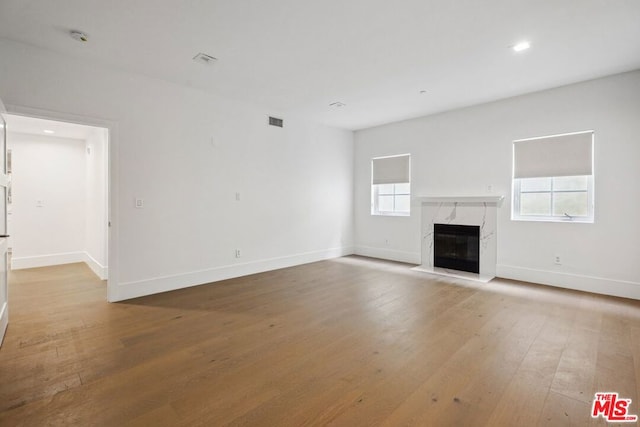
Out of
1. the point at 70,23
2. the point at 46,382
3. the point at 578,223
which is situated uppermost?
the point at 70,23

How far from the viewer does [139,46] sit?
3.18 m

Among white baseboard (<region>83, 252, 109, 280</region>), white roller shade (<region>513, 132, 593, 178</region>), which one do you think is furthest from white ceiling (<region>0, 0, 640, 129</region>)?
white baseboard (<region>83, 252, 109, 280</region>)

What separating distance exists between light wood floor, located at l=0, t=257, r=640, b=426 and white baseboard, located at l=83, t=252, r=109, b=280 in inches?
28.4

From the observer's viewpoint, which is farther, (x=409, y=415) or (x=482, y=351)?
(x=482, y=351)

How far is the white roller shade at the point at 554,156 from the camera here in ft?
13.7

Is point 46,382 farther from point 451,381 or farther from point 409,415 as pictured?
point 451,381

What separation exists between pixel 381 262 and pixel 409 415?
444cm

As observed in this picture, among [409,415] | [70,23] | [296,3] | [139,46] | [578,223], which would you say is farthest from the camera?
[578,223]

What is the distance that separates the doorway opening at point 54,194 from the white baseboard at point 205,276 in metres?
1.77

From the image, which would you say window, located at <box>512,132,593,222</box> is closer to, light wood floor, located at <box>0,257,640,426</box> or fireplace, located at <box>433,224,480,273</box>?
fireplace, located at <box>433,224,480,273</box>

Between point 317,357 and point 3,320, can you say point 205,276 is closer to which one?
point 3,320

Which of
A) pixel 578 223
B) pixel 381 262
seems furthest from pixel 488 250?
pixel 381 262

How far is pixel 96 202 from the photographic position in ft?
17.6

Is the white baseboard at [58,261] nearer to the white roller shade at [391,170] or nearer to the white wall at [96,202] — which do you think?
the white wall at [96,202]
